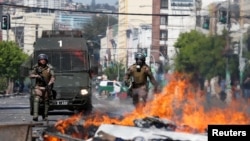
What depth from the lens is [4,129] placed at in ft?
37.6

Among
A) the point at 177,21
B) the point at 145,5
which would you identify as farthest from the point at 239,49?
the point at 145,5

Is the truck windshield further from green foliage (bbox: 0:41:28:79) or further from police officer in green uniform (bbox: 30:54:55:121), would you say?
green foliage (bbox: 0:41:28:79)

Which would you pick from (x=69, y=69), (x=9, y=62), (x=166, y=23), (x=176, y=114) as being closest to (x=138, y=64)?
(x=176, y=114)

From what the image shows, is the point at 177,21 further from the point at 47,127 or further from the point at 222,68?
the point at 47,127

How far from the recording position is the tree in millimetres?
108125

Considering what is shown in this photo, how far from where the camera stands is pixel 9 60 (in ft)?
365

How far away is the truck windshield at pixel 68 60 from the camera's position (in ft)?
86.8

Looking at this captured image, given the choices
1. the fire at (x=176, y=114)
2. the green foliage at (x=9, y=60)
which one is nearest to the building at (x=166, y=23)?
the green foliage at (x=9, y=60)

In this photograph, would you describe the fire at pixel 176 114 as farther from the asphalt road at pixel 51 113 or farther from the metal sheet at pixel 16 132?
the asphalt road at pixel 51 113

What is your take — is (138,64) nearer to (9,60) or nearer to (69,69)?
(69,69)

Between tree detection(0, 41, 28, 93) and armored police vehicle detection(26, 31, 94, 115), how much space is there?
79328 millimetres

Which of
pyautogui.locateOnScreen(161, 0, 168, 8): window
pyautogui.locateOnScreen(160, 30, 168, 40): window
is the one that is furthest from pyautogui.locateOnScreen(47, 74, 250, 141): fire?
pyautogui.locateOnScreen(161, 0, 168, 8): window

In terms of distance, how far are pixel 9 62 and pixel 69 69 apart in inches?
3389

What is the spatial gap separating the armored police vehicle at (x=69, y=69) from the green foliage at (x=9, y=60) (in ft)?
260
